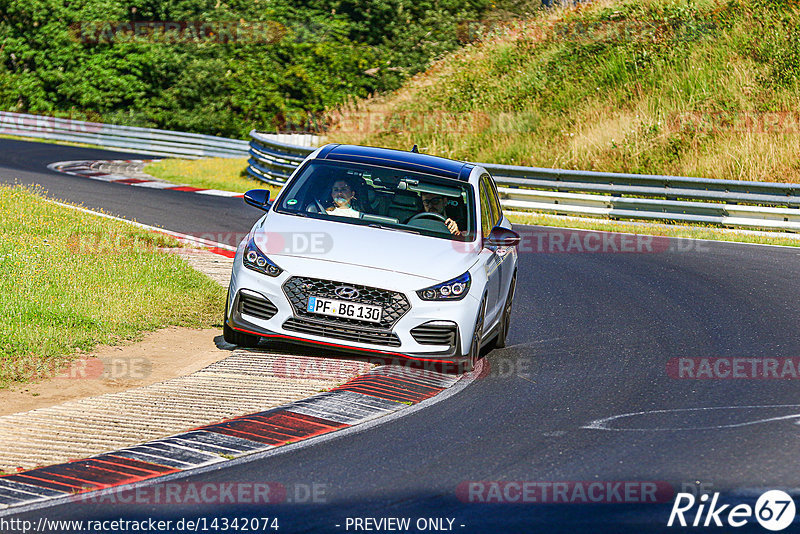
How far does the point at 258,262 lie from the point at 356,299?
2.94 ft

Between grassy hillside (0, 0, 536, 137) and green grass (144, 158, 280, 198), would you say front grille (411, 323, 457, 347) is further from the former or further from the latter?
grassy hillside (0, 0, 536, 137)

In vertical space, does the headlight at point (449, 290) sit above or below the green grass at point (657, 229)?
above

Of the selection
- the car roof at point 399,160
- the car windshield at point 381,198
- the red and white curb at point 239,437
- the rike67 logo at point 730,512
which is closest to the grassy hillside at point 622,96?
the car roof at point 399,160

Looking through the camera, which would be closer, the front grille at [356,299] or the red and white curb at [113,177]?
the front grille at [356,299]

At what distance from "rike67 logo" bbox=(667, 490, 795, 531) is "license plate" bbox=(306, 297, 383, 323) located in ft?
11.1

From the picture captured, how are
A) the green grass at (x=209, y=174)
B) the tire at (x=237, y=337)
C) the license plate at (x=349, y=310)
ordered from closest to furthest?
the license plate at (x=349, y=310) < the tire at (x=237, y=337) < the green grass at (x=209, y=174)

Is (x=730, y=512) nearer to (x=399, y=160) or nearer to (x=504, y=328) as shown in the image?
(x=504, y=328)

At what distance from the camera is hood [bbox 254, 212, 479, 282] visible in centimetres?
879

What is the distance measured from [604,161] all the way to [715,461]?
72.7 ft

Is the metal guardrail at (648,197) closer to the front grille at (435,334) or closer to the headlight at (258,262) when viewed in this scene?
the headlight at (258,262)

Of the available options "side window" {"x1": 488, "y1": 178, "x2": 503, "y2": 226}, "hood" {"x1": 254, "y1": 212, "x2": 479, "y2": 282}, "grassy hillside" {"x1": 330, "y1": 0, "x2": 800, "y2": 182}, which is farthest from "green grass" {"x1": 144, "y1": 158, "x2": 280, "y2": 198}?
"hood" {"x1": 254, "y1": 212, "x2": 479, "y2": 282}

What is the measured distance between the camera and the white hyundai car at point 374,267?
8.69 m

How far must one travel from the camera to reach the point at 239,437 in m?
6.80

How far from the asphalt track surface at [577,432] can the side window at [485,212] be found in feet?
3.74
